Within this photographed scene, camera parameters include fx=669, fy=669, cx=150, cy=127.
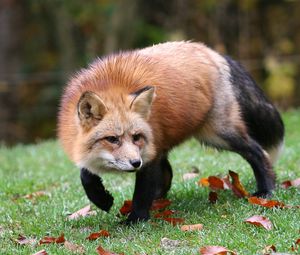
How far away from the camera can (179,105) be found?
20.2 feet

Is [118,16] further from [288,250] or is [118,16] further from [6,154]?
[288,250]

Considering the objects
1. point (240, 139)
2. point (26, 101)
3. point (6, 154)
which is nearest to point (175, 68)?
point (240, 139)

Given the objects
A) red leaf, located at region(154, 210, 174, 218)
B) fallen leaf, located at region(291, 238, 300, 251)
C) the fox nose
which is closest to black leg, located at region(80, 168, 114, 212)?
red leaf, located at region(154, 210, 174, 218)

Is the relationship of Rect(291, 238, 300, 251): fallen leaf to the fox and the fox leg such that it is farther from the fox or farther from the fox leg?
the fox leg

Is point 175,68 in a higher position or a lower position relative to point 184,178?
higher

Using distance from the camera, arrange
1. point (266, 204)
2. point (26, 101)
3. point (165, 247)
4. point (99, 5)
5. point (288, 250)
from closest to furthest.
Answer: point (288, 250), point (165, 247), point (266, 204), point (99, 5), point (26, 101)

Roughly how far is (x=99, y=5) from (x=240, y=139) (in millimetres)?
13066

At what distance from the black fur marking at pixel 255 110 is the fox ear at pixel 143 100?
1391mm

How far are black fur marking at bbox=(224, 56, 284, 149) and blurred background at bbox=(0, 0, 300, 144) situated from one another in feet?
35.5

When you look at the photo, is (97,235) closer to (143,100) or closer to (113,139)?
(113,139)

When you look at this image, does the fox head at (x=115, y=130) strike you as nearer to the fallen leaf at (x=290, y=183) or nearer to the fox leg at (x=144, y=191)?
the fox leg at (x=144, y=191)

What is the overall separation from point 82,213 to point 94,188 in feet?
1.52

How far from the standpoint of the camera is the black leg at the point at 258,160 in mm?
6691

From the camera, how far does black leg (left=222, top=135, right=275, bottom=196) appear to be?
22.0ft
